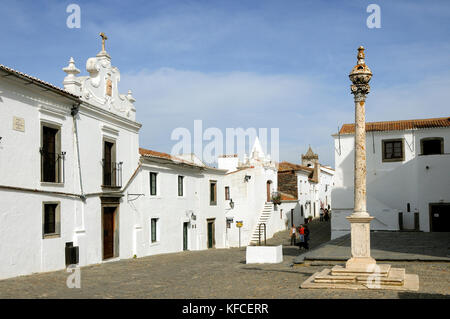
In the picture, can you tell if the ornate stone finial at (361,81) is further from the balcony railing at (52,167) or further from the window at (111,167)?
the window at (111,167)

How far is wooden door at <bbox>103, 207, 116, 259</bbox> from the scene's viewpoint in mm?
19678

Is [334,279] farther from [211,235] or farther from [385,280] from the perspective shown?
[211,235]

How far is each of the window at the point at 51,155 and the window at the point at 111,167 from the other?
3.00 m

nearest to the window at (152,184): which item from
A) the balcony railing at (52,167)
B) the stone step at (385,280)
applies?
the balcony railing at (52,167)

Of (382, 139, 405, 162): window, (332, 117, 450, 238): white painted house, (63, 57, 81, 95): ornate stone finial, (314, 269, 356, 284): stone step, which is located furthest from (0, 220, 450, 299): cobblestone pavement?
(382, 139, 405, 162): window

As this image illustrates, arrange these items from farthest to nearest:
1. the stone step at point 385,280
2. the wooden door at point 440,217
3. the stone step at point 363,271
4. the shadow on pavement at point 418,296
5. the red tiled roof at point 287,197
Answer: the red tiled roof at point 287,197
the wooden door at point 440,217
the stone step at point 363,271
the stone step at point 385,280
the shadow on pavement at point 418,296

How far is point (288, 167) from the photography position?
1987 inches

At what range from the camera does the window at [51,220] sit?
1597cm

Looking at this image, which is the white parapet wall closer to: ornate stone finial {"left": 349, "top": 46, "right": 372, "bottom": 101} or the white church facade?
the white church facade

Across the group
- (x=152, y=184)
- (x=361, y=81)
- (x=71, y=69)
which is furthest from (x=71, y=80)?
(x=361, y=81)
